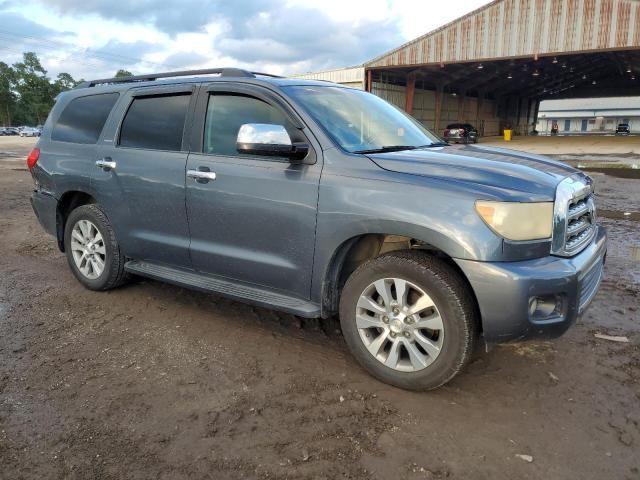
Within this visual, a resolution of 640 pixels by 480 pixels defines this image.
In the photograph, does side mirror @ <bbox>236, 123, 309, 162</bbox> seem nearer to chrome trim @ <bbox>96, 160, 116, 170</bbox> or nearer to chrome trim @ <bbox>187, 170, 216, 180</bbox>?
chrome trim @ <bbox>187, 170, 216, 180</bbox>

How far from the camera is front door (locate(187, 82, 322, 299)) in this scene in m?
3.22

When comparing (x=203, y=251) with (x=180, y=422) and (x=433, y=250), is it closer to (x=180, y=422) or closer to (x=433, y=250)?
(x=180, y=422)

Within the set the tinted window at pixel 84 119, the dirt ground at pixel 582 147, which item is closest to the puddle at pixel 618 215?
the tinted window at pixel 84 119

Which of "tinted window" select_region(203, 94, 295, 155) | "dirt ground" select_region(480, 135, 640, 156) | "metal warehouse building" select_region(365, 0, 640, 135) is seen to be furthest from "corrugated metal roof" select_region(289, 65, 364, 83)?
"tinted window" select_region(203, 94, 295, 155)

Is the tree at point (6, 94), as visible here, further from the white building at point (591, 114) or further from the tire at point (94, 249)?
the tire at point (94, 249)

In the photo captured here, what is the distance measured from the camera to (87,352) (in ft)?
11.5

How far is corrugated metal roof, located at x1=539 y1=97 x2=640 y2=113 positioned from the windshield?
8324cm

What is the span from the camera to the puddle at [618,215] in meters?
8.05

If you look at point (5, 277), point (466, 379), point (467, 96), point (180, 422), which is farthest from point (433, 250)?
point (467, 96)

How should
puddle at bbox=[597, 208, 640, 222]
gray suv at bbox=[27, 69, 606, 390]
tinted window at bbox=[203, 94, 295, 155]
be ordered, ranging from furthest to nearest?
puddle at bbox=[597, 208, 640, 222] < tinted window at bbox=[203, 94, 295, 155] < gray suv at bbox=[27, 69, 606, 390]

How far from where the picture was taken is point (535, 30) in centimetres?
2770

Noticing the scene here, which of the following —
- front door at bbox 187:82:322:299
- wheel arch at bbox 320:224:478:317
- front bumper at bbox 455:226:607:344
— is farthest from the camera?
front door at bbox 187:82:322:299

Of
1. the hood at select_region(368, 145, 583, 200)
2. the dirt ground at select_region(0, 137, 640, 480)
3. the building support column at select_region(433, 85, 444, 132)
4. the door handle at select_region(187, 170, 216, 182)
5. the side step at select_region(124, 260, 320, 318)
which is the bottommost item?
the dirt ground at select_region(0, 137, 640, 480)

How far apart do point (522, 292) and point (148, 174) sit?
9.44 feet
